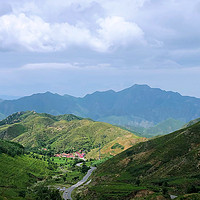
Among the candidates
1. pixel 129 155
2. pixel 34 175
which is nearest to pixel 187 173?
pixel 129 155

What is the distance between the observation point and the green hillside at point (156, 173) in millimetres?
81250

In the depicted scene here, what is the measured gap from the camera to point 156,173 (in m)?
114

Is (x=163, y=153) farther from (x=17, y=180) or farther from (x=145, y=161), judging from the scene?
(x=17, y=180)

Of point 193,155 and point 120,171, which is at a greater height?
point 193,155

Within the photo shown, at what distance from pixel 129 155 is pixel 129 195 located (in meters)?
84.9

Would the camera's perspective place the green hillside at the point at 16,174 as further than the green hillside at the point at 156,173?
Yes

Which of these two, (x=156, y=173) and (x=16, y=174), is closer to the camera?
(x=156, y=173)

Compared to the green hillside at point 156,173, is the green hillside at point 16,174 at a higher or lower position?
lower

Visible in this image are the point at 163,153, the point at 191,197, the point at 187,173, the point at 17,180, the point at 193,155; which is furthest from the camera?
the point at 17,180

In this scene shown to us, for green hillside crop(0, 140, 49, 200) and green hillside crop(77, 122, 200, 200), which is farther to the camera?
green hillside crop(0, 140, 49, 200)

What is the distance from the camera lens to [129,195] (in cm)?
8275

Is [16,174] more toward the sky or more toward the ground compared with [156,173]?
more toward the ground

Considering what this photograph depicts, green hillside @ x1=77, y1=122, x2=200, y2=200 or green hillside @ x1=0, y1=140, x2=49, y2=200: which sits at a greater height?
green hillside @ x1=77, y1=122, x2=200, y2=200

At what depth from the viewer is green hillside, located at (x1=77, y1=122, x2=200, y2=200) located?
81250mm
